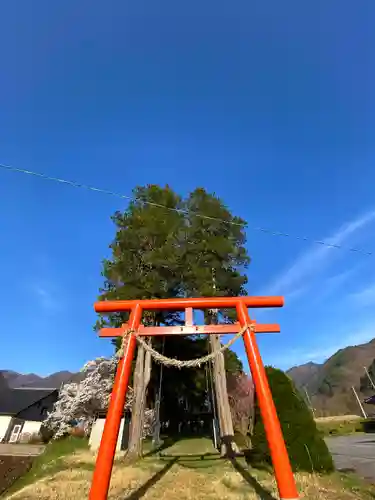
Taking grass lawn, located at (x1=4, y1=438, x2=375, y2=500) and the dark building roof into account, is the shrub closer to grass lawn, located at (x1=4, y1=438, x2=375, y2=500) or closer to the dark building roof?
grass lawn, located at (x1=4, y1=438, x2=375, y2=500)

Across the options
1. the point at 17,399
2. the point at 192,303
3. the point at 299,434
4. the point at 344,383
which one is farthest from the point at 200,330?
the point at 344,383

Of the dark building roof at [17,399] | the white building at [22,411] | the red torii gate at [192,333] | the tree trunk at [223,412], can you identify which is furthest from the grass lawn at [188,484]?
the dark building roof at [17,399]

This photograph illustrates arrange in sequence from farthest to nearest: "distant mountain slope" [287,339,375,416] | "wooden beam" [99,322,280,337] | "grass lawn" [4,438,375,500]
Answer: "distant mountain slope" [287,339,375,416] → "grass lawn" [4,438,375,500] → "wooden beam" [99,322,280,337]

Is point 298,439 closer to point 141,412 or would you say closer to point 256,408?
point 256,408

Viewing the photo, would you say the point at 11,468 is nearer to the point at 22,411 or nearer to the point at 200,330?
the point at 200,330

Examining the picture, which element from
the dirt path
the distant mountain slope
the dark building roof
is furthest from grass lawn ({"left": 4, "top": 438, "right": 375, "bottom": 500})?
the distant mountain slope

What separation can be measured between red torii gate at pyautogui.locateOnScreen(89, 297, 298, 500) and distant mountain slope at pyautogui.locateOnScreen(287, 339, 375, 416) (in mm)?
48751

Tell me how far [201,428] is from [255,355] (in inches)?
854

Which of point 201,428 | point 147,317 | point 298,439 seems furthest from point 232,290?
point 201,428

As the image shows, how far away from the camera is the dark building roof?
25.8 metres

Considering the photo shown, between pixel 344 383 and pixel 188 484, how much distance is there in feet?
214

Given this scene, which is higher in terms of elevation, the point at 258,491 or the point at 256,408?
the point at 256,408

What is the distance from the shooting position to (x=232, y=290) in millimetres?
13312

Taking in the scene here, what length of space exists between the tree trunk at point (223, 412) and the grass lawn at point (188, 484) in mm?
1211
